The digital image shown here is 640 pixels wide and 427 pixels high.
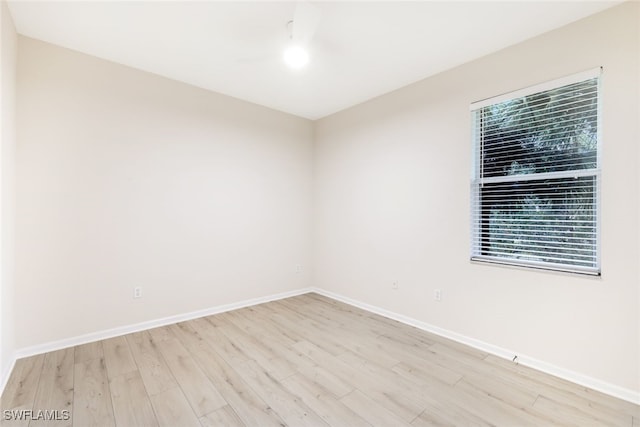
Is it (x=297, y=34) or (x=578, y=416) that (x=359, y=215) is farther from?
(x=578, y=416)

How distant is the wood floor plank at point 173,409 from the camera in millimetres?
1704

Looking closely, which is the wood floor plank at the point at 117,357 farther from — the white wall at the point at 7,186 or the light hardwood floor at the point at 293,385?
the white wall at the point at 7,186

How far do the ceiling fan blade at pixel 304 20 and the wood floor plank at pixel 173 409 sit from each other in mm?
2633

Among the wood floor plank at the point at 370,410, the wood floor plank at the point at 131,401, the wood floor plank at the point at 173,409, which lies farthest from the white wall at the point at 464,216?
the wood floor plank at the point at 131,401

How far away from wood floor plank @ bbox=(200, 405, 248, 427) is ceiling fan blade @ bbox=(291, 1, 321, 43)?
Answer: 2588mm

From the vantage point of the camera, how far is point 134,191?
2.99m

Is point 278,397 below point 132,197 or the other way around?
below

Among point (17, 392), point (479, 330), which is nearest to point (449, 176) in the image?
point (479, 330)

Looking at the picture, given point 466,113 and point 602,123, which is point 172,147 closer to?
point 466,113

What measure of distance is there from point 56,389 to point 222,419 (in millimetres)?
1259

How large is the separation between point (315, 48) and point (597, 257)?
109 inches

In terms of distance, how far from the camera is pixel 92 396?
6.34 feet

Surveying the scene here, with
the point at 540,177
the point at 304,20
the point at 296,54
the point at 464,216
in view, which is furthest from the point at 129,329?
the point at 540,177

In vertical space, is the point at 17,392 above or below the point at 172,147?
below
